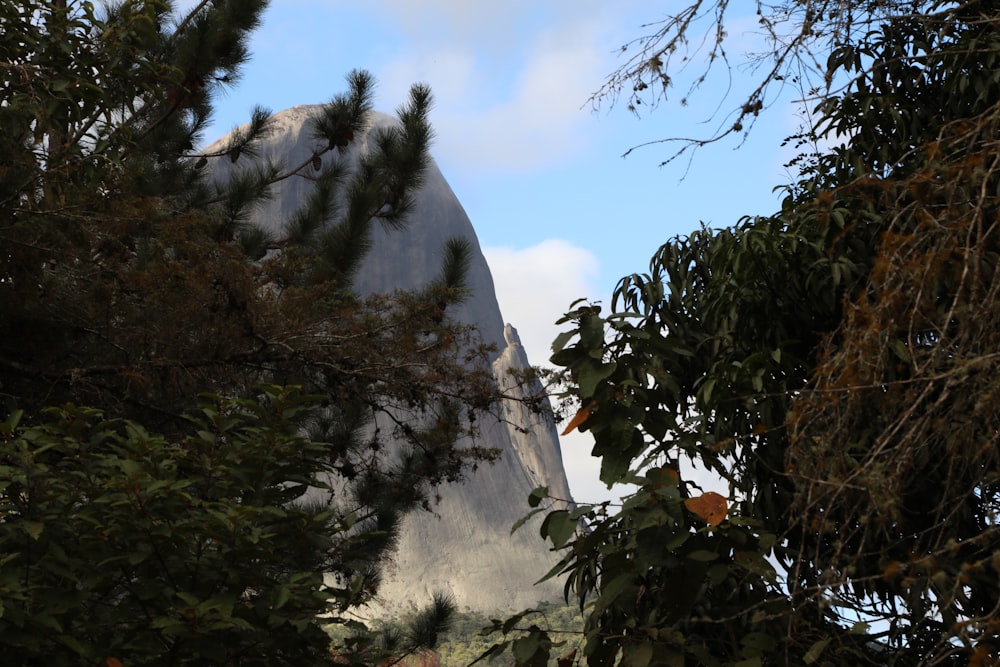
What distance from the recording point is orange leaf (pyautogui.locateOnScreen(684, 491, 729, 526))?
9.21 ft

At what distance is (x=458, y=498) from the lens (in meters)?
29.8

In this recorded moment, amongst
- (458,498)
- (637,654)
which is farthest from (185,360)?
(458,498)

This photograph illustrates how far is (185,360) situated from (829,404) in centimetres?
465

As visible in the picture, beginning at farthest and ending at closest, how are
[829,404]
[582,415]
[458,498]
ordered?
[458,498] → [582,415] → [829,404]

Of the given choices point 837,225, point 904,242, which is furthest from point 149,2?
point 904,242

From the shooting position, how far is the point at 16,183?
16.3ft

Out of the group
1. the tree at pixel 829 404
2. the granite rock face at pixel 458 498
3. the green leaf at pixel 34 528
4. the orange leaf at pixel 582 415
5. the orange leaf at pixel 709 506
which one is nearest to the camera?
the tree at pixel 829 404

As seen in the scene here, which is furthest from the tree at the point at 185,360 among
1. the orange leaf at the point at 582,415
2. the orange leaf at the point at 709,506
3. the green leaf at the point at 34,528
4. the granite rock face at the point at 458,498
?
the granite rock face at the point at 458,498

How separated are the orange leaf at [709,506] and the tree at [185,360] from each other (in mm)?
997

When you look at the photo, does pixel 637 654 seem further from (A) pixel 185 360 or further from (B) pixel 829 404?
(A) pixel 185 360

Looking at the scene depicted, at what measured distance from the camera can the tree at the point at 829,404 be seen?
86.0 inches

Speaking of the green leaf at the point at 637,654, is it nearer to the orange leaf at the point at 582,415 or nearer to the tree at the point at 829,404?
the tree at the point at 829,404

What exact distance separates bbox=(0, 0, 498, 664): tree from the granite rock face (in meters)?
14.6

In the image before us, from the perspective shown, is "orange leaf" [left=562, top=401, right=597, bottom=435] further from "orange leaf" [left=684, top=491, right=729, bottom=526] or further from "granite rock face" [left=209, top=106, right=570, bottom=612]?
"granite rock face" [left=209, top=106, right=570, bottom=612]
